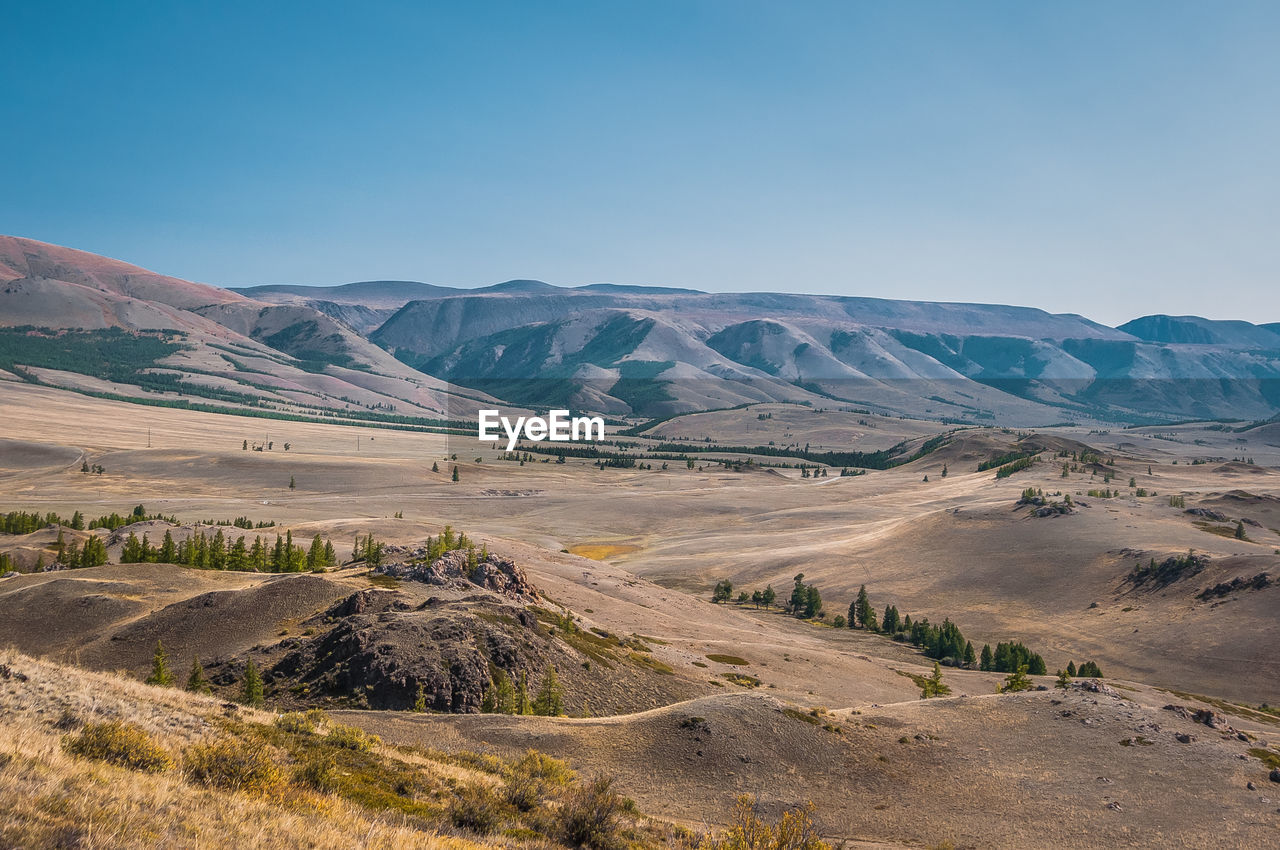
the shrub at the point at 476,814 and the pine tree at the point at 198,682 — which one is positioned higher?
the shrub at the point at 476,814

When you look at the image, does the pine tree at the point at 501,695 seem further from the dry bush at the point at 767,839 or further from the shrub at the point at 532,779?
the dry bush at the point at 767,839

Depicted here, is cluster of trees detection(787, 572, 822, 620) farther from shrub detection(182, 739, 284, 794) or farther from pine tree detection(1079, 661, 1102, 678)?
shrub detection(182, 739, 284, 794)

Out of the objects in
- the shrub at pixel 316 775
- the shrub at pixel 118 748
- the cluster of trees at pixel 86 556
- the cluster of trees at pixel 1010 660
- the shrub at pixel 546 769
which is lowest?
the cluster of trees at pixel 1010 660

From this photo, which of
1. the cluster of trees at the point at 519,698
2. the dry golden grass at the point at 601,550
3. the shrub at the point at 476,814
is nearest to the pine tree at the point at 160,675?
the cluster of trees at the point at 519,698

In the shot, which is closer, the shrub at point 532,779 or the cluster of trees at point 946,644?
the shrub at point 532,779

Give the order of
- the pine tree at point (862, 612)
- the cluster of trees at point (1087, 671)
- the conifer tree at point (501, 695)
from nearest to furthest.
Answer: the conifer tree at point (501, 695), the cluster of trees at point (1087, 671), the pine tree at point (862, 612)

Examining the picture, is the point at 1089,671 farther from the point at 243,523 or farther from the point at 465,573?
the point at 243,523

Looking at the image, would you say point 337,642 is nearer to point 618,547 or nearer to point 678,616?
point 678,616

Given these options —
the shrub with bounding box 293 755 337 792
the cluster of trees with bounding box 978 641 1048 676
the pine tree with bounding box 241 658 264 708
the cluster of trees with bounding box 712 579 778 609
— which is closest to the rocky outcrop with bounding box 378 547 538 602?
the pine tree with bounding box 241 658 264 708
